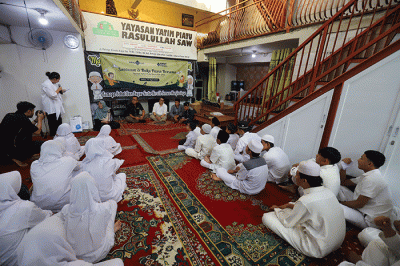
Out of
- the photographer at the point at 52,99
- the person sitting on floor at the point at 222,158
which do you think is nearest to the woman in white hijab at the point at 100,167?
the person sitting on floor at the point at 222,158

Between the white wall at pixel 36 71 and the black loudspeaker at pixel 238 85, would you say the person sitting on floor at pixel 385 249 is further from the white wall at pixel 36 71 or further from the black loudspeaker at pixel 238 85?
the black loudspeaker at pixel 238 85

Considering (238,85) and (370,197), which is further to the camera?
(238,85)

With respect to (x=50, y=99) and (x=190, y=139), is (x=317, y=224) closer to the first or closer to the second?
(x=190, y=139)

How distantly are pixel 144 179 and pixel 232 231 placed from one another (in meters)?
1.50

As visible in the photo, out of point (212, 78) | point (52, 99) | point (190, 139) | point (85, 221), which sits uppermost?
point (212, 78)

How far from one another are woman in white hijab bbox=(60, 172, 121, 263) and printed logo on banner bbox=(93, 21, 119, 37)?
5428mm

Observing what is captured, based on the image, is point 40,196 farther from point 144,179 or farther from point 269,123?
point 269,123

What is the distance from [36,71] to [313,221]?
6214 millimetres

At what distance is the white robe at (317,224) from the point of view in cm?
140

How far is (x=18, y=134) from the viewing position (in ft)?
9.19

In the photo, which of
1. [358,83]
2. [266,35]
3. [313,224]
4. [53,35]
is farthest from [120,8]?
[313,224]

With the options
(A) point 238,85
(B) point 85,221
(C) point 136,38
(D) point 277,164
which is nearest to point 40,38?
(C) point 136,38

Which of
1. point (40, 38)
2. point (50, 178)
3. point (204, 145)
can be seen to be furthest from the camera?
point (40, 38)

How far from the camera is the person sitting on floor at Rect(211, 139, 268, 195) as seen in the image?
221 cm
